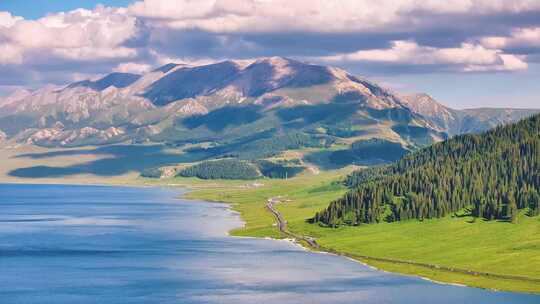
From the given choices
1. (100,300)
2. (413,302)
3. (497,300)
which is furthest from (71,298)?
(497,300)

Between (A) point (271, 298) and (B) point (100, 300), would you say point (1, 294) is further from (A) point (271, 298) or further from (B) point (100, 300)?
(A) point (271, 298)

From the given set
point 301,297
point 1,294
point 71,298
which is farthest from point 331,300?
point 1,294

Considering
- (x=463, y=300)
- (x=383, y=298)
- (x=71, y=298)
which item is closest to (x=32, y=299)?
(x=71, y=298)

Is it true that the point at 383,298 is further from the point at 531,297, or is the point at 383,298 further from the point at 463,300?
the point at 531,297

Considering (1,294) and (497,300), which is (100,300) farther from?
(497,300)

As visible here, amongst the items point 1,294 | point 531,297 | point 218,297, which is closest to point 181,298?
point 218,297
